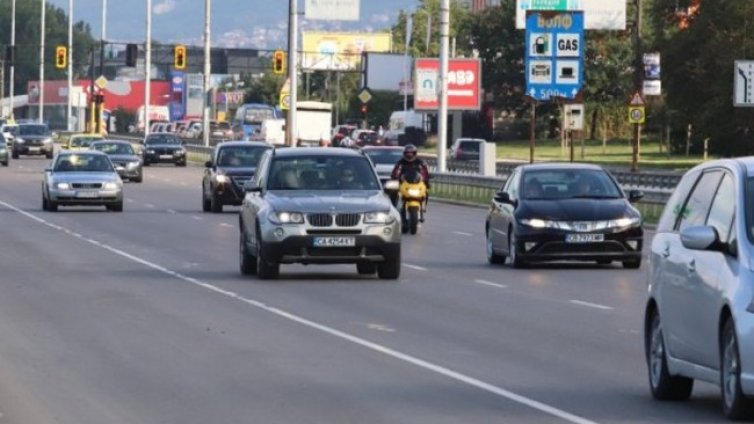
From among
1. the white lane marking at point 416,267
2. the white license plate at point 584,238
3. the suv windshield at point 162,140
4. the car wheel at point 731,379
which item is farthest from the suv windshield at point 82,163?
the suv windshield at point 162,140

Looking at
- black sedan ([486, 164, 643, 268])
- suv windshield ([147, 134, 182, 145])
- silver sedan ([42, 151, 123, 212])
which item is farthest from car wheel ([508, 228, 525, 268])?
suv windshield ([147, 134, 182, 145])

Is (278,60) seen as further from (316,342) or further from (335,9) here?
(316,342)

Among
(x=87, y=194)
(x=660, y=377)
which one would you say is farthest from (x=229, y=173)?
(x=660, y=377)

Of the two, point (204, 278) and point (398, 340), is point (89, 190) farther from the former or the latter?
point (398, 340)

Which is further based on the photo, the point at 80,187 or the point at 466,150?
the point at 466,150

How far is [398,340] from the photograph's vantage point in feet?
59.3

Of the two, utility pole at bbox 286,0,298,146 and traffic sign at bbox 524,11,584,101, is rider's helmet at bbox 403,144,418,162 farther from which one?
utility pole at bbox 286,0,298,146

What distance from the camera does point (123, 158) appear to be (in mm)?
66938

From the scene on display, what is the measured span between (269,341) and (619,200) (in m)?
11.9

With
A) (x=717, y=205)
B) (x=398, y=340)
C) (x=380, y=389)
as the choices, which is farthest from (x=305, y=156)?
(x=717, y=205)

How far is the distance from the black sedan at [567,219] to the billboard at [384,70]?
113398 mm

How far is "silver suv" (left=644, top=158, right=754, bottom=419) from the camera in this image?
11688 mm

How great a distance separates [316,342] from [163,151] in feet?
→ 234

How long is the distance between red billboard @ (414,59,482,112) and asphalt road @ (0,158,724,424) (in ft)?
197
